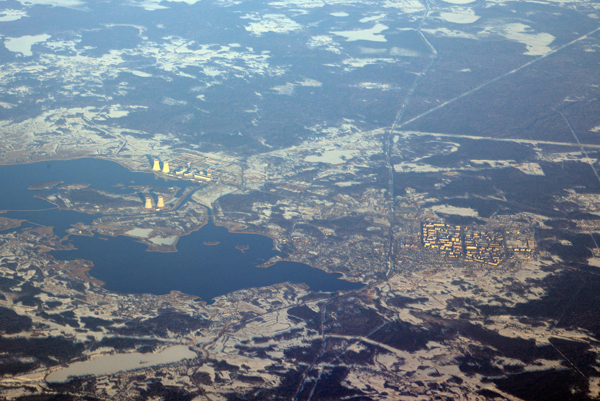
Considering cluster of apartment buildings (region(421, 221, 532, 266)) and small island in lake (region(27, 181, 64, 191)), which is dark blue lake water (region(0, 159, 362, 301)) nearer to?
small island in lake (region(27, 181, 64, 191))

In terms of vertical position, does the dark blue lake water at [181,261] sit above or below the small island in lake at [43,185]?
below

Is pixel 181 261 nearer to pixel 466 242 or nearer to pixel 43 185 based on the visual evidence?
pixel 43 185

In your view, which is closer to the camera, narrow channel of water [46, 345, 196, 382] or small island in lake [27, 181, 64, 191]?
narrow channel of water [46, 345, 196, 382]

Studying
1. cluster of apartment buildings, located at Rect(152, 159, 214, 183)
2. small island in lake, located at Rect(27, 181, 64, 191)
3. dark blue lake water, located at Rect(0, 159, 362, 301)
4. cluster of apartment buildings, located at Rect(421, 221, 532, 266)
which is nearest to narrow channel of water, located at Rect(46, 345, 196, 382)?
dark blue lake water, located at Rect(0, 159, 362, 301)

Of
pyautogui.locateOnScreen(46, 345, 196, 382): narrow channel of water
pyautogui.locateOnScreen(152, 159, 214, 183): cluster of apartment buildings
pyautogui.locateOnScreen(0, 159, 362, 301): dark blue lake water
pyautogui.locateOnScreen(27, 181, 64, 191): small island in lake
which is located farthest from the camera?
pyautogui.locateOnScreen(152, 159, 214, 183): cluster of apartment buildings

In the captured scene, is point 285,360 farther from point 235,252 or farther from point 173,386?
point 235,252

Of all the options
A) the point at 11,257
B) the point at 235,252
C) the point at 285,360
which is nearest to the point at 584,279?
the point at 285,360

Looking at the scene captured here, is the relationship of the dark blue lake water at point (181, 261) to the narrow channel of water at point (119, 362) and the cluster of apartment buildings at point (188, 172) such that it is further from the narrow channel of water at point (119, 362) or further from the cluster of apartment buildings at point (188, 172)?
the cluster of apartment buildings at point (188, 172)

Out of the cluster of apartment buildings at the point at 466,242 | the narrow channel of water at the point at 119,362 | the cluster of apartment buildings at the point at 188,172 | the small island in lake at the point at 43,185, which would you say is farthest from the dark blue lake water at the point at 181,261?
the cluster of apartment buildings at the point at 466,242
